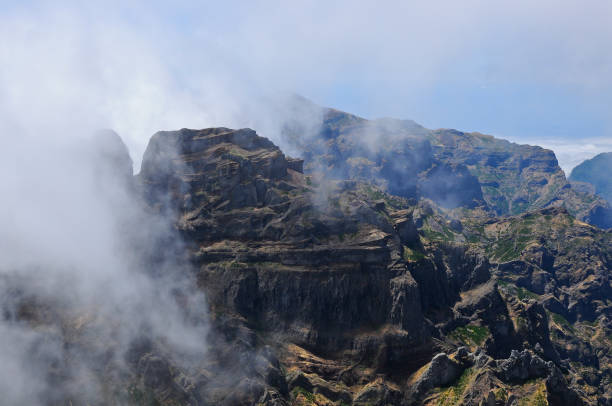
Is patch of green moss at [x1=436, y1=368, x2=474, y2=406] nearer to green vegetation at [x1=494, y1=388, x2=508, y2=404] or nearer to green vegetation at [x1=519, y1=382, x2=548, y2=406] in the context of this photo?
green vegetation at [x1=494, y1=388, x2=508, y2=404]

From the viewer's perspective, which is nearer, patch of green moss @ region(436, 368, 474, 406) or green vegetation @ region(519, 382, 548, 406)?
green vegetation @ region(519, 382, 548, 406)

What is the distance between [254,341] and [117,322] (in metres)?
53.2

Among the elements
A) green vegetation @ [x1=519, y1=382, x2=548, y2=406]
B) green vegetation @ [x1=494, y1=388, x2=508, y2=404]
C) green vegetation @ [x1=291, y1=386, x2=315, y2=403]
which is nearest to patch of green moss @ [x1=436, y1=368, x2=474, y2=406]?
green vegetation @ [x1=494, y1=388, x2=508, y2=404]

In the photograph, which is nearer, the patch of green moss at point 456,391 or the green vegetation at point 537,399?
the green vegetation at point 537,399

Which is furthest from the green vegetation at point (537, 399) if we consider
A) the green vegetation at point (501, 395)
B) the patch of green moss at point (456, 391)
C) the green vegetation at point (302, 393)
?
the green vegetation at point (302, 393)

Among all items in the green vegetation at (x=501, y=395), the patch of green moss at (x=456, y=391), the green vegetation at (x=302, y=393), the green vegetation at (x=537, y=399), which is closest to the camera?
the green vegetation at (x=501, y=395)

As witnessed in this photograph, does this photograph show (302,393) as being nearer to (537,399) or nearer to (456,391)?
(456,391)

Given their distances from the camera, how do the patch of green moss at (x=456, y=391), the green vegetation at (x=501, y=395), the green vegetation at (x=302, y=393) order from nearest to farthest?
the green vegetation at (x=501, y=395), the patch of green moss at (x=456, y=391), the green vegetation at (x=302, y=393)

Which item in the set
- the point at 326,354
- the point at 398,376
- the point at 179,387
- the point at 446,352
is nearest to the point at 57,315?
the point at 179,387

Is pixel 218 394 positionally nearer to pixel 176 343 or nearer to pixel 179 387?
pixel 179 387

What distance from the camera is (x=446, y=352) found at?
192 m

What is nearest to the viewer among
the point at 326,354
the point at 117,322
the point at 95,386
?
the point at 95,386

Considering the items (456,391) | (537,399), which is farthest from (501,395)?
(456,391)

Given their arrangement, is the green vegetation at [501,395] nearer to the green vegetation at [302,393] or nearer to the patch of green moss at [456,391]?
the patch of green moss at [456,391]
